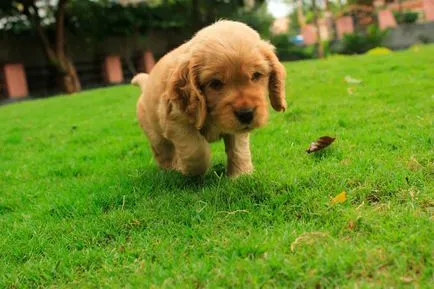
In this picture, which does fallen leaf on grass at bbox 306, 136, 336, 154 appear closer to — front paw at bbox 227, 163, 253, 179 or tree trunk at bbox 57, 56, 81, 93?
front paw at bbox 227, 163, 253, 179

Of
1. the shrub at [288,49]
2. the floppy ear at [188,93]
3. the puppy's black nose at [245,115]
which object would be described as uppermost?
the floppy ear at [188,93]

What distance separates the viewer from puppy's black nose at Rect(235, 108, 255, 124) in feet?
10.5

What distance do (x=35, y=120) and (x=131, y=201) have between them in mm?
7445

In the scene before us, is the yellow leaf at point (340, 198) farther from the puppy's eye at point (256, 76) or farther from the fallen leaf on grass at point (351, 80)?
the fallen leaf on grass at point (351, 80)

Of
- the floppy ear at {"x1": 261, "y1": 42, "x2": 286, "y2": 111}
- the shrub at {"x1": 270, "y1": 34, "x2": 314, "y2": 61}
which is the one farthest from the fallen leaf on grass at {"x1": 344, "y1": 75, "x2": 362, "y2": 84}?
the shrub at {"x1": 270, "y1": 34, "x2": 314, "y2": 61}

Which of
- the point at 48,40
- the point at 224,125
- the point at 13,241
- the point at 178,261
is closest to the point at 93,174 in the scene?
the point at 13,241

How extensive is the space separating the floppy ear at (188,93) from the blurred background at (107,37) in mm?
18959

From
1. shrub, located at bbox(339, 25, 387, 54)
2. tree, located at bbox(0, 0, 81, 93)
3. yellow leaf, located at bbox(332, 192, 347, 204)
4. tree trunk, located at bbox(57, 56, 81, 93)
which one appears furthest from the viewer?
shrub, located at bbox(339, 25, 387, 54)

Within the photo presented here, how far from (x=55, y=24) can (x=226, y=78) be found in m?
23.5

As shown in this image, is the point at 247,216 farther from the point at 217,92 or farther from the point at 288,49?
the point at 288,49

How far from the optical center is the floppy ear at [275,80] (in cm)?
369

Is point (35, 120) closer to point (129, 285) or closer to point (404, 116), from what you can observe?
point (404, 116)

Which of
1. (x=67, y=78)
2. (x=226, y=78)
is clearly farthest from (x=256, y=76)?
(x=67, y=78)

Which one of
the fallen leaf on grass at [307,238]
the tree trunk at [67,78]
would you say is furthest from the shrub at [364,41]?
the fallen leaf on grass at [307,238]
